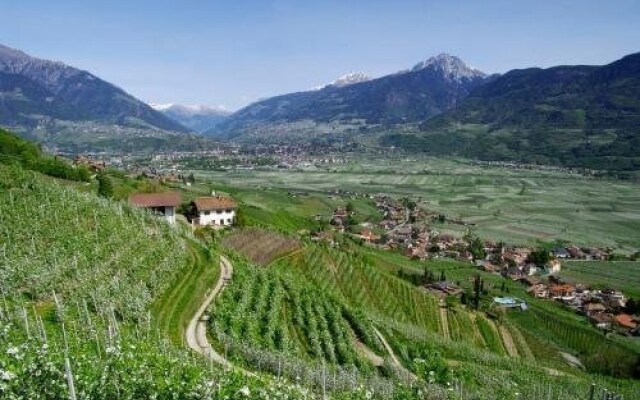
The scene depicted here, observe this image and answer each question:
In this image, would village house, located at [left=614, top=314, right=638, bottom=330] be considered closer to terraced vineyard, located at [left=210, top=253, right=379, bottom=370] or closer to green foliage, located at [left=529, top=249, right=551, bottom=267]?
green foliage, located at [left=529, top=249, right=551, bottom=267]

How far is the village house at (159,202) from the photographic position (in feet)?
274

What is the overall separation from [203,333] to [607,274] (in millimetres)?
116449

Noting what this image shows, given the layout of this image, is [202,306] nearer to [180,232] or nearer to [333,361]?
[333,361]

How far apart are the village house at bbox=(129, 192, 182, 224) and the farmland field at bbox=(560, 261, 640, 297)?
87271 millimetres

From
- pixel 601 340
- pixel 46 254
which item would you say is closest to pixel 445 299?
pixel 601 340

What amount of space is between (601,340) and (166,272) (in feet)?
229

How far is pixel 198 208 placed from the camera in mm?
93688

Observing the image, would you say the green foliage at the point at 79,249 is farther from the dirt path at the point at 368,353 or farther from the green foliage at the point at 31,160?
the green foliage at the point at 31,160

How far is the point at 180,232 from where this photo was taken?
69.4 meters

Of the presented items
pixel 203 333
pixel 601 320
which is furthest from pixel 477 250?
pixel 203 333

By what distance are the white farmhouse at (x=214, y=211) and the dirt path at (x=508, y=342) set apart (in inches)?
1729

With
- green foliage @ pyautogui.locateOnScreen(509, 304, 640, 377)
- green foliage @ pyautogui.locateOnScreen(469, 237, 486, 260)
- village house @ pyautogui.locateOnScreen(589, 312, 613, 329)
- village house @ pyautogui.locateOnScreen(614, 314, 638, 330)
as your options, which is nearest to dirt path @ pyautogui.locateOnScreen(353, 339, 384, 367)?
green foliage @ pyautogui.locateOnScreen(509, 304, 640, 377)

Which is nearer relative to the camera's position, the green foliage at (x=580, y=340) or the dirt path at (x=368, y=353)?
the dirt path at (x=368, y=353)

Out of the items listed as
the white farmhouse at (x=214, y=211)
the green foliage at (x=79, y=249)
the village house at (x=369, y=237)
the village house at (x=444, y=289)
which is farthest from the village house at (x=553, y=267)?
the green foliage at (x=79, y=249)
